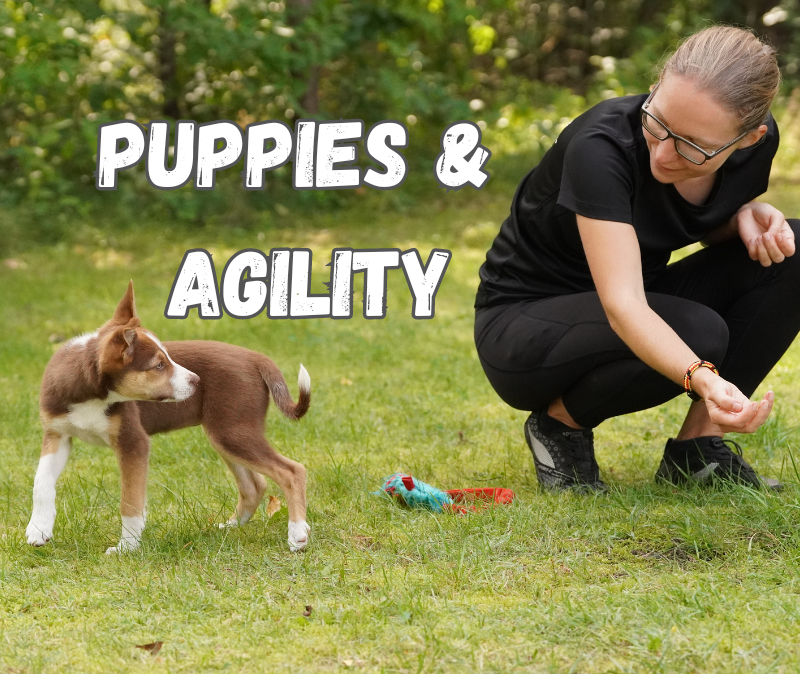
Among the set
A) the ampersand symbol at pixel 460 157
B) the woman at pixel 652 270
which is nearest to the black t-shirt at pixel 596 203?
the woman at pixel 652 270

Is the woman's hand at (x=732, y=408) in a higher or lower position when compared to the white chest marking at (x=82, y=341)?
higher

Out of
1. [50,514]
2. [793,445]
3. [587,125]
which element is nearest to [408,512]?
[50,514]

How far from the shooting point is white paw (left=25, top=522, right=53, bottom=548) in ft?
9.90

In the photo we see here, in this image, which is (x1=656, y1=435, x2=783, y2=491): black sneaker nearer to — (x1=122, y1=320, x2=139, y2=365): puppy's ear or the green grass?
the green grass

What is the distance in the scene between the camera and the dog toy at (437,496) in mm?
3324

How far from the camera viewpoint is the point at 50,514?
3.05 metres

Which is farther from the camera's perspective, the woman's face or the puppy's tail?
the puppy's tail

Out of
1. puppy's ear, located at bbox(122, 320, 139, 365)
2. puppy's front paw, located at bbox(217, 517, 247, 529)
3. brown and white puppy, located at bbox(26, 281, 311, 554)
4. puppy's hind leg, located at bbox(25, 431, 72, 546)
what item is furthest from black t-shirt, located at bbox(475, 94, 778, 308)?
puppy's hind leg, located at bbox(25, 431, 72, 546)

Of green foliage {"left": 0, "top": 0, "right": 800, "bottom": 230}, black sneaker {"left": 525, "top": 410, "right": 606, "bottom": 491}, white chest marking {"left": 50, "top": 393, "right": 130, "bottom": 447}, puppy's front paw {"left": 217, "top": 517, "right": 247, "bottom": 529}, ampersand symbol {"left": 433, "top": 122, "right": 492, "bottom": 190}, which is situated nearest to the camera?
white chest marking {"left": 50, "top": 393, "right": 130, "bottom": 447}

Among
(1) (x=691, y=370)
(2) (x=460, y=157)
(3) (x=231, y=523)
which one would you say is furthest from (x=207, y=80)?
(1) (x=691, y=370)

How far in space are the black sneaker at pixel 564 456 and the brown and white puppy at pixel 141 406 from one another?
890 mm

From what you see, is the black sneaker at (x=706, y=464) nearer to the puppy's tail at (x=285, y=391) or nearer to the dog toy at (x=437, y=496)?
the dog toy at (x=437, y=496)

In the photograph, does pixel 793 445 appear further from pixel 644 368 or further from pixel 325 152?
pixel 325 152

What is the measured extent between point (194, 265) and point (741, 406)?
185 inches
